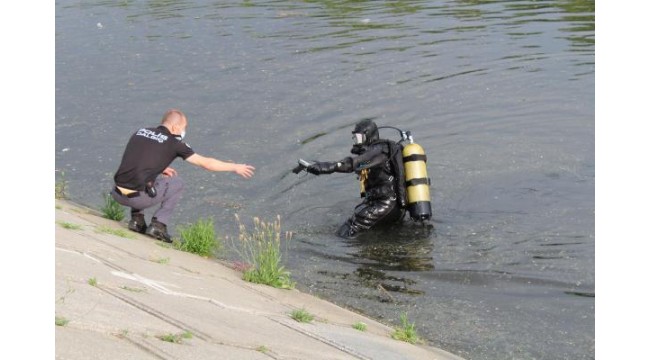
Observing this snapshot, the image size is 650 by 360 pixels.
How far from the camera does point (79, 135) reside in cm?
1662

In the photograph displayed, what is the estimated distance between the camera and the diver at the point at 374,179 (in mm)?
11719

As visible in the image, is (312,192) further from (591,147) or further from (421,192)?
(591,147)

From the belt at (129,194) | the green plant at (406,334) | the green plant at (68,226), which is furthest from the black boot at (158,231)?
the green plant at (406,334)

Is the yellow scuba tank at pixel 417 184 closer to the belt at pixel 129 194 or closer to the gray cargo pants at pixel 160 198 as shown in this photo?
the gray cargo pants at pixel 160 198

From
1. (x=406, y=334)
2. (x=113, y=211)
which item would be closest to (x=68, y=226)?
(x=113, y=211)

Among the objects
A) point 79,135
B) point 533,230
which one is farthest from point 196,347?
point 79,135

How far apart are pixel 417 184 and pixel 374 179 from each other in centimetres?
61

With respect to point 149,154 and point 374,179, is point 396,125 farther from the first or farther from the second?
point 149,154

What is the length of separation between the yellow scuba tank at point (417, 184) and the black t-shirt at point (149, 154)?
310 centimetres

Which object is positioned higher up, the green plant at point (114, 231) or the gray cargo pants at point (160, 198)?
the gray cargo pants at point (160, 198)

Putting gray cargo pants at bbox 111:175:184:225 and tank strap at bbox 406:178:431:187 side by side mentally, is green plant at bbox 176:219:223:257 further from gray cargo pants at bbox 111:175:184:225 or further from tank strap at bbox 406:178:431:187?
tank strap at bbox 406:178:431:187

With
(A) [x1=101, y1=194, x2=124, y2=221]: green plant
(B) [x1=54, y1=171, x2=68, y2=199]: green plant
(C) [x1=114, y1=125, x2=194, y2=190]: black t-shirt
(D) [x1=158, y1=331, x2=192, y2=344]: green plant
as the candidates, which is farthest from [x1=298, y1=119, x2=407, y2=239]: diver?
(D) [x1=158, y1=331, x2=192, y2=344]: green plant

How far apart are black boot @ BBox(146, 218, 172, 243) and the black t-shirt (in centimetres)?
48

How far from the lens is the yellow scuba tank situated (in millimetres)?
11836
